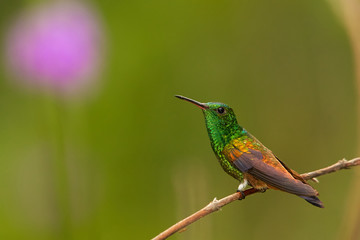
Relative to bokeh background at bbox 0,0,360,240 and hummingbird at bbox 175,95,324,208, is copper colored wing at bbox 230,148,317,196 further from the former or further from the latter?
bokeh background at bbox 0,0,360,240

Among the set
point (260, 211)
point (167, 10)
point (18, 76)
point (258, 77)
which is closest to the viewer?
point (18, 76)

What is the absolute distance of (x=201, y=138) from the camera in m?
2.60

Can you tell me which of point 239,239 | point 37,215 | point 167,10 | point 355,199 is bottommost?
point 239,239

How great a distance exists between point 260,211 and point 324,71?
0.67 metres

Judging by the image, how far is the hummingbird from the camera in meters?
0.69

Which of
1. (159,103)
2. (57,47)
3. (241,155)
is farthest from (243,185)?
(159,103)

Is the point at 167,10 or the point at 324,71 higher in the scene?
the point at 167,10

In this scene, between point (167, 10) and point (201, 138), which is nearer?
point (201, 138)

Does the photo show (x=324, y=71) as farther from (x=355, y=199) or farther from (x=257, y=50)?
(x=355, y=199)

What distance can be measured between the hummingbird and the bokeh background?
1.75ft

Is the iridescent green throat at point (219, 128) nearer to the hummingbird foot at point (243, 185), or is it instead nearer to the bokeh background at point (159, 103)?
the hummingbird foot at point (243, 185)

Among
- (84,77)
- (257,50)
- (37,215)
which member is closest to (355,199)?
(84,77)

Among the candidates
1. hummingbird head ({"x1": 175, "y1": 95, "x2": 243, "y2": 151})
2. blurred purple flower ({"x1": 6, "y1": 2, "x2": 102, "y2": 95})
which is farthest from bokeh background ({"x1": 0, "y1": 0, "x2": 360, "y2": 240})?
hummingbird head ({"x1": 175, "y1": 95, "x2": 243, "y2": 151})

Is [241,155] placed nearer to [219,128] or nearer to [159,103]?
[219,128]
